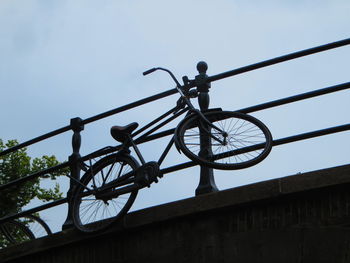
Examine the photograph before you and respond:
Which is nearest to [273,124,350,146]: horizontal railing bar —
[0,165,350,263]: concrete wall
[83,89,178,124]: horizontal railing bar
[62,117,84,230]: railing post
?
[0,165,350,263]: concrete wall

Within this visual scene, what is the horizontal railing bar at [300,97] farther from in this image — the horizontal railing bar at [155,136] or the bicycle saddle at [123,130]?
the bicycle saddle at [123,130]

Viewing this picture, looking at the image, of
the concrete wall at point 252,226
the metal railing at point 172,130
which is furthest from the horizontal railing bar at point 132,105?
the concrete wall at point 252,226

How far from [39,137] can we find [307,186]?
3434 mm

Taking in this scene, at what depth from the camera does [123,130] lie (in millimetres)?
6801

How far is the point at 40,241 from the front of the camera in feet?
21.4

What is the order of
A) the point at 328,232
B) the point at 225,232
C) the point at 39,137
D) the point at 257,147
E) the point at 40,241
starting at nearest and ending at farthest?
1. the point at 328,232
2. the point at 225,232
3. the point at 257,147
4. the point at 40,241
5. the point at 39,137

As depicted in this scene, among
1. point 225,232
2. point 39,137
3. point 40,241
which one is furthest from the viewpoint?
point 39,137

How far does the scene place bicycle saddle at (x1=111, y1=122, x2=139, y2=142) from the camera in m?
6.81

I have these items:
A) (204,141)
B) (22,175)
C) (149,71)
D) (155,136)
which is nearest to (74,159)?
(155,136)

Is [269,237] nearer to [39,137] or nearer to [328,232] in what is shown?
[328,232]

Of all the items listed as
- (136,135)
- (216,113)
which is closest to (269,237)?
(216,113)

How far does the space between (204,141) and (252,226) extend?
1.08 metres

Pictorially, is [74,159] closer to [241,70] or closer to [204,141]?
[204,141]

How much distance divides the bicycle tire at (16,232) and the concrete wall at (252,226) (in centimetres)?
240
